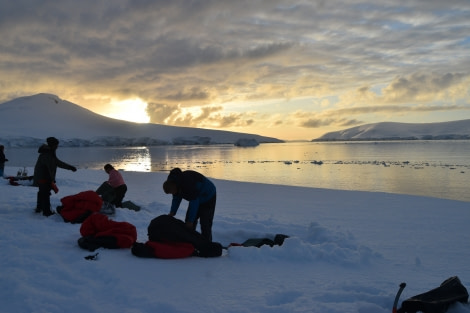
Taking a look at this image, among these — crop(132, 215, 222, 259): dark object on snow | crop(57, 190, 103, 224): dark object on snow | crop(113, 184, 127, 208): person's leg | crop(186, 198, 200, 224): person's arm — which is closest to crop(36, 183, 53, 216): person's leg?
crop(57, 190, 103, 224): dark object on snow

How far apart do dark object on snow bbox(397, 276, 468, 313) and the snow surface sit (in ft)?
0.29

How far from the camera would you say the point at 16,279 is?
141 inches

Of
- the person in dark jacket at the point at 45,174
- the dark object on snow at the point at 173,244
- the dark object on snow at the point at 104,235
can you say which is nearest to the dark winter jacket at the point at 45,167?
the person in dark jacket at the point at 45,174

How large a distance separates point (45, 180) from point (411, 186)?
14983 millimetres

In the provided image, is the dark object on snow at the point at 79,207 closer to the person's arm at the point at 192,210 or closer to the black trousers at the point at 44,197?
the black trousers at the point at 44,197

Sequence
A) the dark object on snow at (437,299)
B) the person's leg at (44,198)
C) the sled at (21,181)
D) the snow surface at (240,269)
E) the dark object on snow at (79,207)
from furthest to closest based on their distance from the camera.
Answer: the sled at (21,181), the person's leg at (44,198), the dark object on snow at (79,207), the snow surface at (240,269), the dark object on snow at (437,299)

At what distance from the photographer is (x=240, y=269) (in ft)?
13.8

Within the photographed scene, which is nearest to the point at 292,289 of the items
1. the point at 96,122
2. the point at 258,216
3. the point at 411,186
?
A: the point at 258,216

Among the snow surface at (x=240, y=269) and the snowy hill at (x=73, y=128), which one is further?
the snowy hill at (x=73, y=128)

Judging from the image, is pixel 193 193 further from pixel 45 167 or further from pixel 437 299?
pixel 45 167

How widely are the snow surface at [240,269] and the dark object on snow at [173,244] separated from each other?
0.12 m

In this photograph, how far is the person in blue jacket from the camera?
15.2ft

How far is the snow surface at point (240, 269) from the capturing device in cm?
323

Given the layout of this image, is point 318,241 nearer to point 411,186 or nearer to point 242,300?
point 242,300
